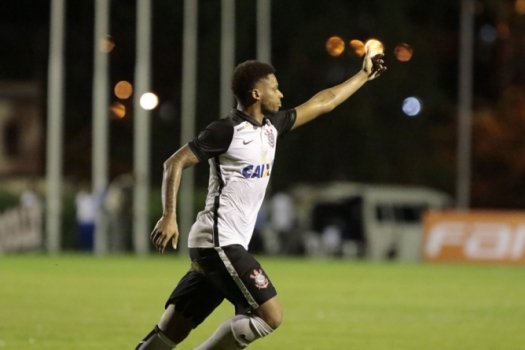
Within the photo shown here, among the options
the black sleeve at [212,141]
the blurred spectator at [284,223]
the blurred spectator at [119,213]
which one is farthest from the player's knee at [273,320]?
the blurred spectator at [284,223]

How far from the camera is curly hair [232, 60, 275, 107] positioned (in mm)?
Result: 10594

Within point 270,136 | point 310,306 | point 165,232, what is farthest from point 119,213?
point 165,232

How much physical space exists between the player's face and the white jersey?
148mm

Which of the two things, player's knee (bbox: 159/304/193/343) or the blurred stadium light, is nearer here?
player's knee (bbox: 159/304/193/343)

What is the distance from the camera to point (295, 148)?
2274 inches

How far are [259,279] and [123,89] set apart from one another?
148 feet

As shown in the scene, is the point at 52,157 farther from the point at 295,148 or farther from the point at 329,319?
the point at 329,319

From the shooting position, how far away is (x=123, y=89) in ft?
181

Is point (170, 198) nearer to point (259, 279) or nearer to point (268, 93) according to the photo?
point (259, 279)

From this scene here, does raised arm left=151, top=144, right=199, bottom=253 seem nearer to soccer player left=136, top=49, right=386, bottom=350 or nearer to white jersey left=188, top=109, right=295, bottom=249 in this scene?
soccer player left=136, top=49, right=386, bottom=350

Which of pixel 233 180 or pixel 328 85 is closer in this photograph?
pixel 233 180

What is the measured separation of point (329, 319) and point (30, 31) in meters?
48.1

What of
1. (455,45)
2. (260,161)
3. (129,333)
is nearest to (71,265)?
(129,333)

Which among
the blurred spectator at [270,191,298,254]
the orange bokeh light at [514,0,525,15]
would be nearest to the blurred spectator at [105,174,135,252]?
the blurred spectator at [270,191,298,254]
